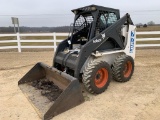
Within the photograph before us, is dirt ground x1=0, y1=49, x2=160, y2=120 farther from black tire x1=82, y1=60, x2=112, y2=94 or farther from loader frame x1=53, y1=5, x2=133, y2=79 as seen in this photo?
loader frame x1=53, y1=5, x2=133, y2=79

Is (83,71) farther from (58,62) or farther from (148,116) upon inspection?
(148,116)

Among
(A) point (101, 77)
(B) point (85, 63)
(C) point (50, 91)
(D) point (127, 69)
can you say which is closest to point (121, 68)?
(D) point (127, 69)

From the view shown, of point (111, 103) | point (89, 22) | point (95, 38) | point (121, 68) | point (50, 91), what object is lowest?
point (111, 103)

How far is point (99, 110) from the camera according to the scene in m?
4.03

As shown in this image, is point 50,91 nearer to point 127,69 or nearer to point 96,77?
point 96,77

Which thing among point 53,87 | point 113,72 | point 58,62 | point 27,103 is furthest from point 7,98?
point 113,72

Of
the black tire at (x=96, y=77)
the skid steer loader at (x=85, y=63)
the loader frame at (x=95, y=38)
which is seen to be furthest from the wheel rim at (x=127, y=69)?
the black tire at (x=96, y=77)

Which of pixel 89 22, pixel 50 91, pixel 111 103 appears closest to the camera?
pixel 111 103

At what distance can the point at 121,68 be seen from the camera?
17.4 feet

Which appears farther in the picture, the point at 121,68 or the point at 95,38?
the point at 121,68

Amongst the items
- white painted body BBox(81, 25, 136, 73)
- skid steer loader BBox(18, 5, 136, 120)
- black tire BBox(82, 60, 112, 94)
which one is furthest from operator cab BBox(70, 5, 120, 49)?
black tire BBox(82, 60, 112, 94)

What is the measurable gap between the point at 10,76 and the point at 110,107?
3843 millimetres

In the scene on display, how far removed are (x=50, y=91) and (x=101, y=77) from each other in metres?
1.32

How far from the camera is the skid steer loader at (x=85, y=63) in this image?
13.6 ft
